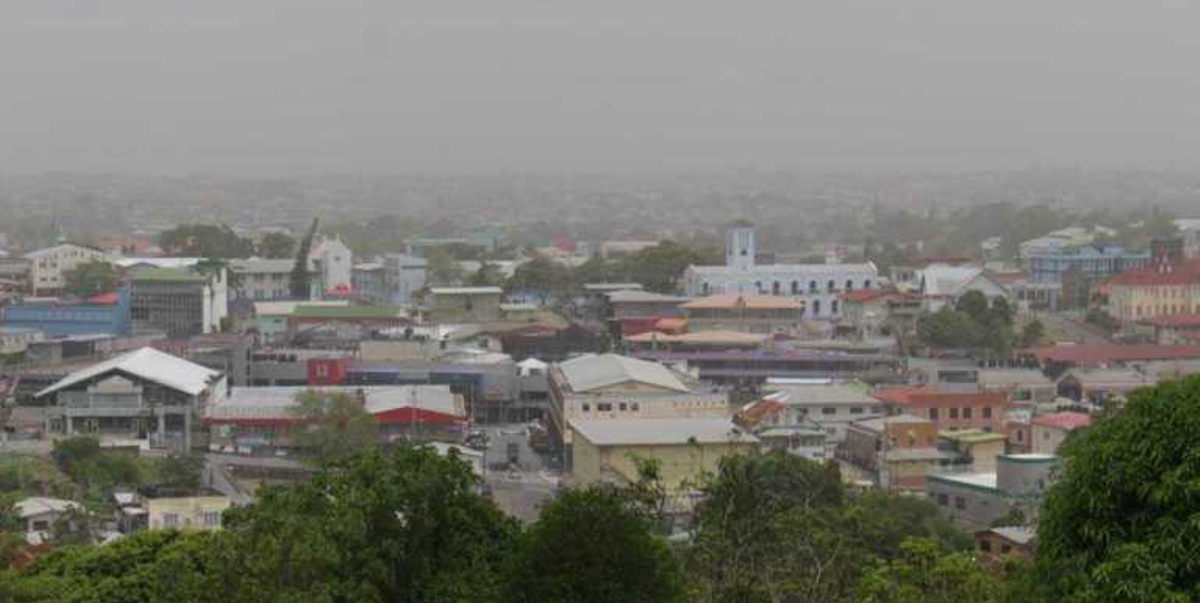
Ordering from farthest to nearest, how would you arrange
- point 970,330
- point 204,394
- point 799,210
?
point 799,210 < point 970,330 < point 204,394

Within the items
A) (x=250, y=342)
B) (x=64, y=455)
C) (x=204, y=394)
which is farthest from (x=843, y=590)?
(x=250, y=342)

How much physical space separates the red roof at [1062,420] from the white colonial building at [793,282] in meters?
14.8

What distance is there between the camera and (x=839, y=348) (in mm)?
30734

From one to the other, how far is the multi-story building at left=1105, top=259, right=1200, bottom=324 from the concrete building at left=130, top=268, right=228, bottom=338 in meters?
15.3

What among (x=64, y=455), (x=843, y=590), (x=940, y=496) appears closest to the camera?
(x=843, y=590)

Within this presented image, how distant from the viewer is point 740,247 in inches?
1641

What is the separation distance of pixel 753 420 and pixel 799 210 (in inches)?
2934

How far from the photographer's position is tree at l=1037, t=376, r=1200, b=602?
674 centimetres

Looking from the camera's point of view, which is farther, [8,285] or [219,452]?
[8,285]

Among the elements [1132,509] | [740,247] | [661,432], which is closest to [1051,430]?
[661,432]

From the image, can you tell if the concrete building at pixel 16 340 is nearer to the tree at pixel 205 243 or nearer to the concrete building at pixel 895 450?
the concrete building at pixel 895 450

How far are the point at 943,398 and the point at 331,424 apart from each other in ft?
22.8

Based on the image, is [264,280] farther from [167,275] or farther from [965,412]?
[965,412]

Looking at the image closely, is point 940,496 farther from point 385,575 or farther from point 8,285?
point 8,285
